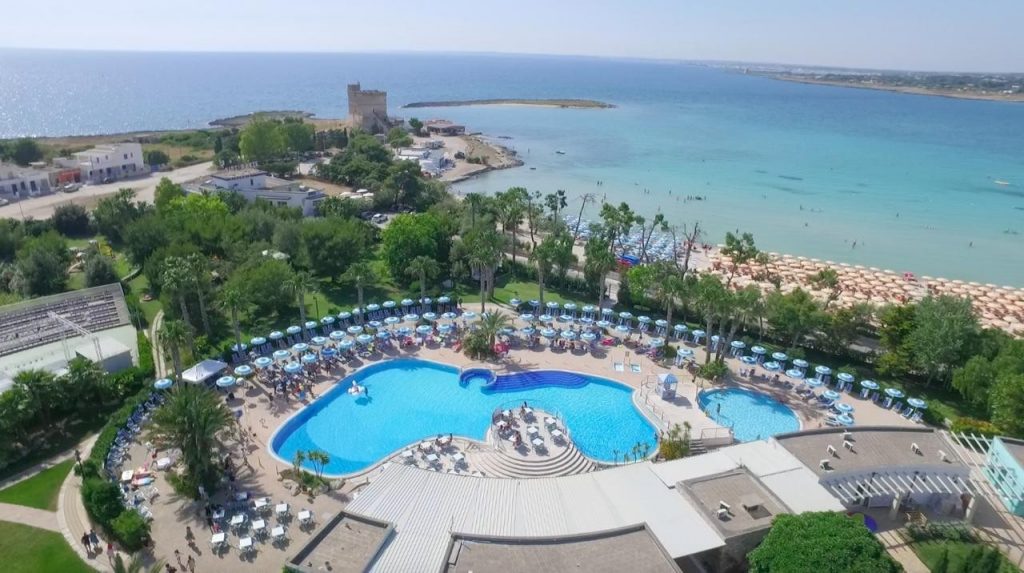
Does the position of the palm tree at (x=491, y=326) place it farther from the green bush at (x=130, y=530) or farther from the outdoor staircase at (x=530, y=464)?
the green bush at (x=130, y=530)

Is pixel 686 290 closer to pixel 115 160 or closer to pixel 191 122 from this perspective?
pixel 115 160

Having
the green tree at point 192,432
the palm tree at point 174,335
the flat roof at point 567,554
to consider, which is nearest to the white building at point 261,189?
the palm tree at point 174,335

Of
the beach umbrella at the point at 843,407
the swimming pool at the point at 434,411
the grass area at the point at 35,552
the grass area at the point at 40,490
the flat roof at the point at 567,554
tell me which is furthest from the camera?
the beach umbrella at the point at 843,407

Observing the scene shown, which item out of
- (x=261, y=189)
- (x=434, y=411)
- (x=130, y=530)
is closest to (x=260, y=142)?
(x=261, y=189)

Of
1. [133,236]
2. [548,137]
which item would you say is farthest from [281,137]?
[548,137]

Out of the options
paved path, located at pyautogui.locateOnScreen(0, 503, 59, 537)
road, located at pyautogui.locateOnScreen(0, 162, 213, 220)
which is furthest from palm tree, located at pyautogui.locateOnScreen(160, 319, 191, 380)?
road, located at pyautogui.locateOnScreen(0, 162, 213, 220)
